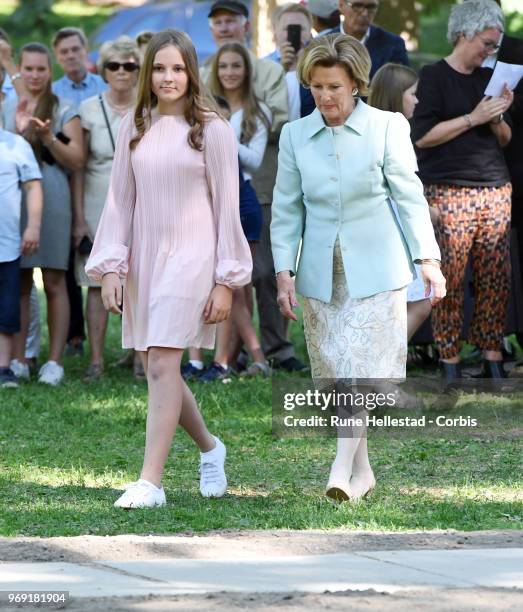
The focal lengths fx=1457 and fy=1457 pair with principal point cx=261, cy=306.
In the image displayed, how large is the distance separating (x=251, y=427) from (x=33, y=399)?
183cm

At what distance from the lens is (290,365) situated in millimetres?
11398

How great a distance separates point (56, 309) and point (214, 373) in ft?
4.45

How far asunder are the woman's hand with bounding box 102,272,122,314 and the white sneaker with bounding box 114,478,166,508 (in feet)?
2.65

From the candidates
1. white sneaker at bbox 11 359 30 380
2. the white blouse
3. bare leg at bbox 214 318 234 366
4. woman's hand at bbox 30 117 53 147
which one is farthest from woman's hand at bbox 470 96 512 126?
white sneaker at bbox 11 359 30 380

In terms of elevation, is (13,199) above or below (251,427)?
above

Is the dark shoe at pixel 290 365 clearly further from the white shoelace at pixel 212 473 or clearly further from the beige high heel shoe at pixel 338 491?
the beige high heel shoe at pixel 338 491

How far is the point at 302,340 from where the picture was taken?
13.4 m

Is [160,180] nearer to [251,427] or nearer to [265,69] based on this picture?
[251,427]

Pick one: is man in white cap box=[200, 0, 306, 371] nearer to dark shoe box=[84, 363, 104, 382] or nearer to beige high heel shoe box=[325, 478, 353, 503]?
dark shoe box=[84, 363, 104, 382]

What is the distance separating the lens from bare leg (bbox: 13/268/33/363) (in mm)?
11194

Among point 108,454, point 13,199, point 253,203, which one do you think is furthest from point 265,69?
point 108,454

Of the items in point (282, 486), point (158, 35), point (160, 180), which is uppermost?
point (158, 35)

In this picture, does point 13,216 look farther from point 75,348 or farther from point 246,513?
point 246,513

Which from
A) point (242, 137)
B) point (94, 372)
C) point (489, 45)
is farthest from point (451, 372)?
point (94, 372)
